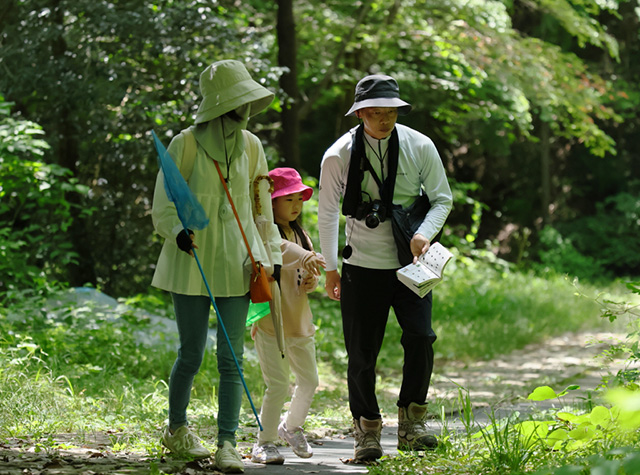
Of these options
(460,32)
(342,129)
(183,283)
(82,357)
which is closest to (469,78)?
(460,32)

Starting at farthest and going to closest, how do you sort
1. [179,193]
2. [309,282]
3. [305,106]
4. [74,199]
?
[305,106] → [74,199] → [309,282] → [179,193]

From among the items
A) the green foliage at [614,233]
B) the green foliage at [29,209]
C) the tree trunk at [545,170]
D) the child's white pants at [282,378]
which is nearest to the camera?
the child's white pants at [282,378]

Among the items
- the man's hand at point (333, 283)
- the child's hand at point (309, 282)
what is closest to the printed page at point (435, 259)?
the man's hand at point (333, 283)

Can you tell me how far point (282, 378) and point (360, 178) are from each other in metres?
1.24

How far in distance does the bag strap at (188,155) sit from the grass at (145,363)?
1.47 metres

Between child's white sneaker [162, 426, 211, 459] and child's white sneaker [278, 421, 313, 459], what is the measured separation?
77 centimetres

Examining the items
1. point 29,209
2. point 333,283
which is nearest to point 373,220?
point 333,283

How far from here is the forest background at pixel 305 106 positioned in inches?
400

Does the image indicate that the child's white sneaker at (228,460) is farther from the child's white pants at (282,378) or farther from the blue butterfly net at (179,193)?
the blue butterfly net at (179,193)

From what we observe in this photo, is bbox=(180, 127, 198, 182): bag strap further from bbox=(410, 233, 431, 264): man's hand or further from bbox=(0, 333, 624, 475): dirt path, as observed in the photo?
bbox=(0, 333, 624, 475): dirt path

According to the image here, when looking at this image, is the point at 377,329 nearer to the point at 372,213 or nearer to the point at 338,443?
the point at 372,213

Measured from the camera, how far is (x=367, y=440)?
4.80m

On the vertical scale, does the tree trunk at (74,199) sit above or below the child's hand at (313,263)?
below

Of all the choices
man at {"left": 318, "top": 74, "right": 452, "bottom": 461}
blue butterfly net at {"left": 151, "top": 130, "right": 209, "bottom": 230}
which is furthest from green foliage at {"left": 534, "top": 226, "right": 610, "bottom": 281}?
blue butterfly net at {"left": 151, "top": 130, "right": 209, "bottom": 230}
